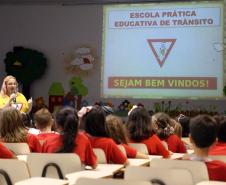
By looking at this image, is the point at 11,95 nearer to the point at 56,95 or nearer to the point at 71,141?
the point at 71,141

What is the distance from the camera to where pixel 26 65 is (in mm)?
8844

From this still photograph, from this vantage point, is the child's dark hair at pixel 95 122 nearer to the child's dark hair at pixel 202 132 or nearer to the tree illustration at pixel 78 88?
the child's dark hair at pixel 202 132

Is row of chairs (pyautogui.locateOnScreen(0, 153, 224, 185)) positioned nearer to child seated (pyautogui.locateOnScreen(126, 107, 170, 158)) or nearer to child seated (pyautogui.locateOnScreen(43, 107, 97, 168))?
child seated (pyautogui.locateOnScreen(43, 107, 97, 168))

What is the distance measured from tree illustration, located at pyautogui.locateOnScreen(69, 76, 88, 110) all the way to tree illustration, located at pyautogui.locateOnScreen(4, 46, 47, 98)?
652 mm

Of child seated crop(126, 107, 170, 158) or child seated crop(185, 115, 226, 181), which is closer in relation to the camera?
child seated crop(185, 115, 226, 181)

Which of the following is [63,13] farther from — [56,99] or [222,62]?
[222,62]

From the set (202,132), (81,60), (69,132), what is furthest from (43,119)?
(81,60)

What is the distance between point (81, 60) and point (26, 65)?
1097mm

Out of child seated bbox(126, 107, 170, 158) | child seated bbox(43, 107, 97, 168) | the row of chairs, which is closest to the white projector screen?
child seated bbox(126, 107, 170, 158)

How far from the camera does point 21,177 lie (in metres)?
2.31

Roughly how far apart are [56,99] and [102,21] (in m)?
1.82

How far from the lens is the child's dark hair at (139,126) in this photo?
388cm

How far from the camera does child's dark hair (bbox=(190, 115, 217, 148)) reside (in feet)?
7.88

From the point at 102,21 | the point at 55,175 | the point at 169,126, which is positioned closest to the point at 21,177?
the point at 55,175
